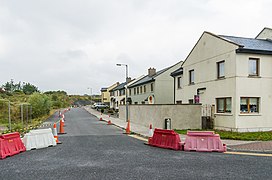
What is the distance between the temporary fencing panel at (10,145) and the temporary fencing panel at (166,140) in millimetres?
5942

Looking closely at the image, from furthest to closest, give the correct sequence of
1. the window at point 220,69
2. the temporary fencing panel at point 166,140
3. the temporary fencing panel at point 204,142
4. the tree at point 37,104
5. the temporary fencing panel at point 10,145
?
the tree at point 37,104, the window at point 220,69, the temporary fencing panel at point 166,140, the temporary fencing panel at point 204,142, the temporary fencing panel at point 10,145

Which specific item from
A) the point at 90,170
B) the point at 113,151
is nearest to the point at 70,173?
the point at 90,170

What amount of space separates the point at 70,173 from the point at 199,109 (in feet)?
45.3

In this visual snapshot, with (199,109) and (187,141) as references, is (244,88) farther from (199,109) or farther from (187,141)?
(187,141)

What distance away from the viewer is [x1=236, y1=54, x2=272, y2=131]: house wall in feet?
52.2

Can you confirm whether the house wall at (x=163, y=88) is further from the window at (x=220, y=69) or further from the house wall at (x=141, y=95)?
the window at (x=220, y=69)

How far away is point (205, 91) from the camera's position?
1947cm

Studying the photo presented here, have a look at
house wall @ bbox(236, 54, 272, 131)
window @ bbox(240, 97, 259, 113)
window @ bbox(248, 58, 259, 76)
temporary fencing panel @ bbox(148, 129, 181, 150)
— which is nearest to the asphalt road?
temporary fencing panel @ bbox(148, 129, 181, 150)

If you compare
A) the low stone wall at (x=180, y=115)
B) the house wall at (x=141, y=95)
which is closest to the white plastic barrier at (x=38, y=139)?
the low stone wall at (x=180, y=115)

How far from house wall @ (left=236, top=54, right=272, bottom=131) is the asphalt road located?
758 centimetres

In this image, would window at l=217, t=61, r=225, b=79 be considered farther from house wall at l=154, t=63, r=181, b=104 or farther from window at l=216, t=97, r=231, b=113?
house wall at l=154, t=63, r=181, b=104

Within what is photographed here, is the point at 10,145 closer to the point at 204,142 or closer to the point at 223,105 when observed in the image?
the point at 204,142

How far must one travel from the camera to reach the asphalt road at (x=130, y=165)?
659cm

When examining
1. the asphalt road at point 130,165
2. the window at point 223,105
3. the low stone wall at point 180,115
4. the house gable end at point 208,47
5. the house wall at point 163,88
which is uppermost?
the house gable end at point 208,47
